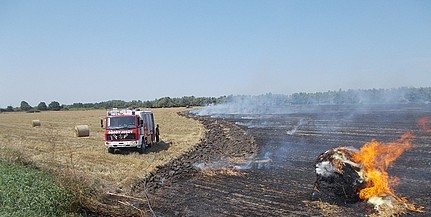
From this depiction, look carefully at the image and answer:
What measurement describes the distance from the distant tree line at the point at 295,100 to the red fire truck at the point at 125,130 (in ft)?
287

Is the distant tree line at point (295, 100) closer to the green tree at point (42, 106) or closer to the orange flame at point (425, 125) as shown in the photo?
the green tree at point (42, 106)

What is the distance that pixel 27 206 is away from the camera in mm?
9148

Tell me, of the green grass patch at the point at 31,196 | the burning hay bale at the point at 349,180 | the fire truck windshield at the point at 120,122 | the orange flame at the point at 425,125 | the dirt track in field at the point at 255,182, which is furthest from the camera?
the orange flame at the point at 425,125

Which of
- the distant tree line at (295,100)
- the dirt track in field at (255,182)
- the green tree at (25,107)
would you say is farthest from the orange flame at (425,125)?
the green tree at (25,107)

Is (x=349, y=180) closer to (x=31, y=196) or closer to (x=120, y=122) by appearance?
(x=31, y=196)

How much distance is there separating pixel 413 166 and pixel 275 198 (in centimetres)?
819

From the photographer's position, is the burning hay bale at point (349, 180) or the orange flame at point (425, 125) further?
the orange flame at point (425, 125)

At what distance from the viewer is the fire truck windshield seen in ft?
70.7

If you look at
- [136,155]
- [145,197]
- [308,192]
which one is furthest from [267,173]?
[136,155]

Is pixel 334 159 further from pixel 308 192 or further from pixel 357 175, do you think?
pixel 308 192

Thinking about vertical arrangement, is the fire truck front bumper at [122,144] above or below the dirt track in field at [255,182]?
above

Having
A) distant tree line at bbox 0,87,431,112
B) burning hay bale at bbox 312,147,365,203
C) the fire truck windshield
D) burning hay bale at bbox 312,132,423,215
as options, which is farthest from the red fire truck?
distant tree line at bbox 0,87,431,112

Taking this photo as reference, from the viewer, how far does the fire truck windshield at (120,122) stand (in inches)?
849

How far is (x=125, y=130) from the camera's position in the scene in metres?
21.4
